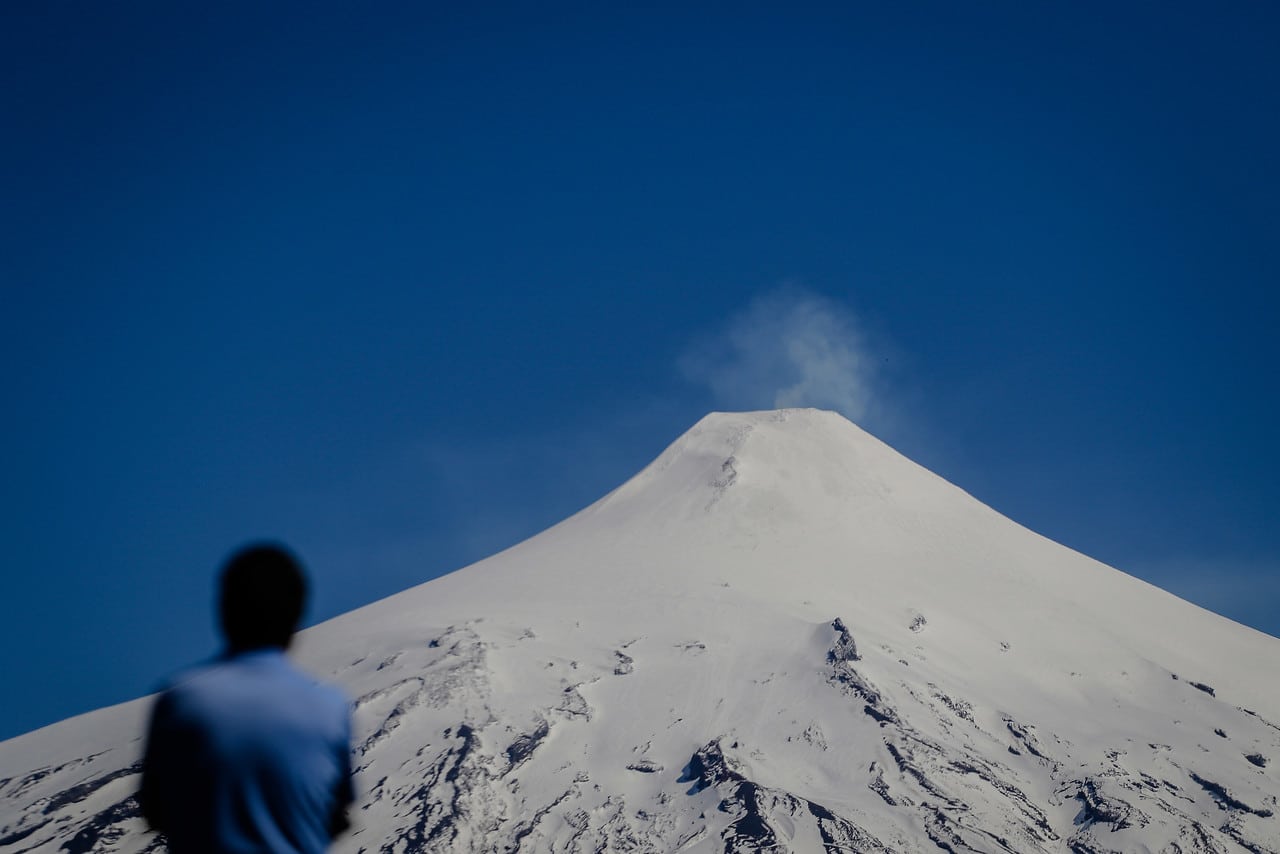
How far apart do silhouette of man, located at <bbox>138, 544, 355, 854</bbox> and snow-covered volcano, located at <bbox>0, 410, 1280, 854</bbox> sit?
3028 inches

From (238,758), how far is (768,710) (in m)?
90.0

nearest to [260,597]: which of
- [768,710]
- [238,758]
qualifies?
[238,758]

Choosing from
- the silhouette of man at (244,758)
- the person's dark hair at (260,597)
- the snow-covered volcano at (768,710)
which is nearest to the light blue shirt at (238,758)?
the silhouette of man at (244,758)

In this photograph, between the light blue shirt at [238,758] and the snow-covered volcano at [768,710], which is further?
the snow-covered volcano at [768,710]

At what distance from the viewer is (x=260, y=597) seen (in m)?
3.34

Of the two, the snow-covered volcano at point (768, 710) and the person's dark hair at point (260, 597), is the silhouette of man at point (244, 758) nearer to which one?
the person's dark hair at point (260, 597)

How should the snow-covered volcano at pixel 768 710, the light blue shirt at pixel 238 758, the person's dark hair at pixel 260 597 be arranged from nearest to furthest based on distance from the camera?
1. the light blue shirt at pixel 238 758
2. the person's dark hair at pixel 260 597
3. the snow-covered volcano at pixel 768 710

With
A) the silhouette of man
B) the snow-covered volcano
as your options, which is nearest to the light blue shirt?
the silhouette of man

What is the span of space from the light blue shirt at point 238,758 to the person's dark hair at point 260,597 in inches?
7.5

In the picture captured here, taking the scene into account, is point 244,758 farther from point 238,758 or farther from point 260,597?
point 260,597

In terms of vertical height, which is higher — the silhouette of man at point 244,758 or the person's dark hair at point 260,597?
the person's dark hair at point 260,597

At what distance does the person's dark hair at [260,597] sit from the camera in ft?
10.8

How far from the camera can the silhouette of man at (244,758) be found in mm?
2975

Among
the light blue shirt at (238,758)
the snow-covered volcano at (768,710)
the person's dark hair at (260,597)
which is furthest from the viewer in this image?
the snow-covered volcano at (768,710)
